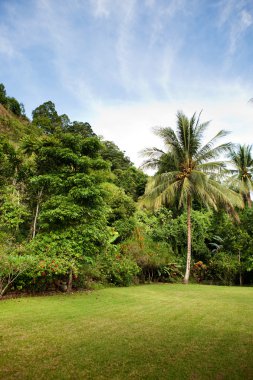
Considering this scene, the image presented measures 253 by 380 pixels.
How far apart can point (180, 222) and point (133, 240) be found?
5.59 m

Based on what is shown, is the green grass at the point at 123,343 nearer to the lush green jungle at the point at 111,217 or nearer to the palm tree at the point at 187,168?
the lush green jungle at the point at 111,217

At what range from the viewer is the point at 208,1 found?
825cm

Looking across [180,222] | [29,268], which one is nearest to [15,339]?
[29,268]

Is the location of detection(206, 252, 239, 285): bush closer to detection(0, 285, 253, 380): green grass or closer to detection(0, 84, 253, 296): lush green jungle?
detection(0, 84, 253, 296): lush green jungle

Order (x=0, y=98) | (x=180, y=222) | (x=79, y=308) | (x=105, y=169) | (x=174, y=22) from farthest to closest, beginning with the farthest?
(x=0, y=98)
(x=180, y=222)
(x=105, y=169)
(x=174, y=22)
(x=79, y=308)

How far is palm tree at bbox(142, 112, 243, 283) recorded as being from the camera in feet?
52.6

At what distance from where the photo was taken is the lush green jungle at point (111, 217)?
29.8ft

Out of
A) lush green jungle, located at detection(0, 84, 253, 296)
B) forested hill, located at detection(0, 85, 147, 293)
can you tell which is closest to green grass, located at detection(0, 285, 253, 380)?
forested hill, located at detection(0, 85, 147, 293)

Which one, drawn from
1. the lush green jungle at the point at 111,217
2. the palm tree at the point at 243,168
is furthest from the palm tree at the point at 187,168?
the palm tree at the point at 243,168

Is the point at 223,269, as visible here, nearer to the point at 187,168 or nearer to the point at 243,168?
the point at 187,168

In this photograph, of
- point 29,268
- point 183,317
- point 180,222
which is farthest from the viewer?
point 180,222

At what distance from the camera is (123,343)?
13.0 feet

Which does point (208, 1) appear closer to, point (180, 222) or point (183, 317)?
point (183, 317)

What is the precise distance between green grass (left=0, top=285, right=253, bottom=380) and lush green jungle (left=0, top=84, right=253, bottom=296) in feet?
8.67
